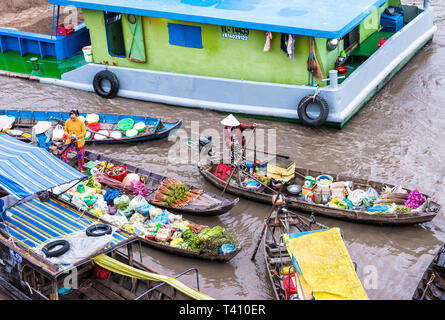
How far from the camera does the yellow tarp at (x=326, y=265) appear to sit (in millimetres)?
8336

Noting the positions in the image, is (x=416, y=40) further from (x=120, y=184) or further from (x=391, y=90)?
(x=120, y=184)

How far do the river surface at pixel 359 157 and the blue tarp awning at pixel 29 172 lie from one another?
2330mm

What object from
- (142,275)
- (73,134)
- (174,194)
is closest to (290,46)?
(174,194)

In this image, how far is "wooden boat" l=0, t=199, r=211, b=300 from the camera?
29.2 ft

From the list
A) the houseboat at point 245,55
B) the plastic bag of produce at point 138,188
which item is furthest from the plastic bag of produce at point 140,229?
the houseboat at point 245,55

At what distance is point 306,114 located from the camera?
14953 millimetres

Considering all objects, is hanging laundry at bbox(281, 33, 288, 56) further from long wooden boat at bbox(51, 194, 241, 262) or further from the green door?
long wooden boat at bbox(51, 194, 241, 262)

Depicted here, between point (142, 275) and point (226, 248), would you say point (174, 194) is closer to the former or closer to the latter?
Answer: point (226, 248)

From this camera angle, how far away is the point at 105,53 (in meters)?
17.2

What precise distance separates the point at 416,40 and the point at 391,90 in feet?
9.48

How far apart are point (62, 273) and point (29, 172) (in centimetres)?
214

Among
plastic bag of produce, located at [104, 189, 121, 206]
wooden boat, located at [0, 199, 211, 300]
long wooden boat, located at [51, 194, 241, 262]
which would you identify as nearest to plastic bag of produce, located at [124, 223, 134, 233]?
long wooden boat, located at [51, 194, 241, 262]

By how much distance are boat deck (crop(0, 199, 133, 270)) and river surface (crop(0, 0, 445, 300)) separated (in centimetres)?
172

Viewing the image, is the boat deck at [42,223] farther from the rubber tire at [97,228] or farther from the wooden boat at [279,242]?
the wooden boat at [279,242]
